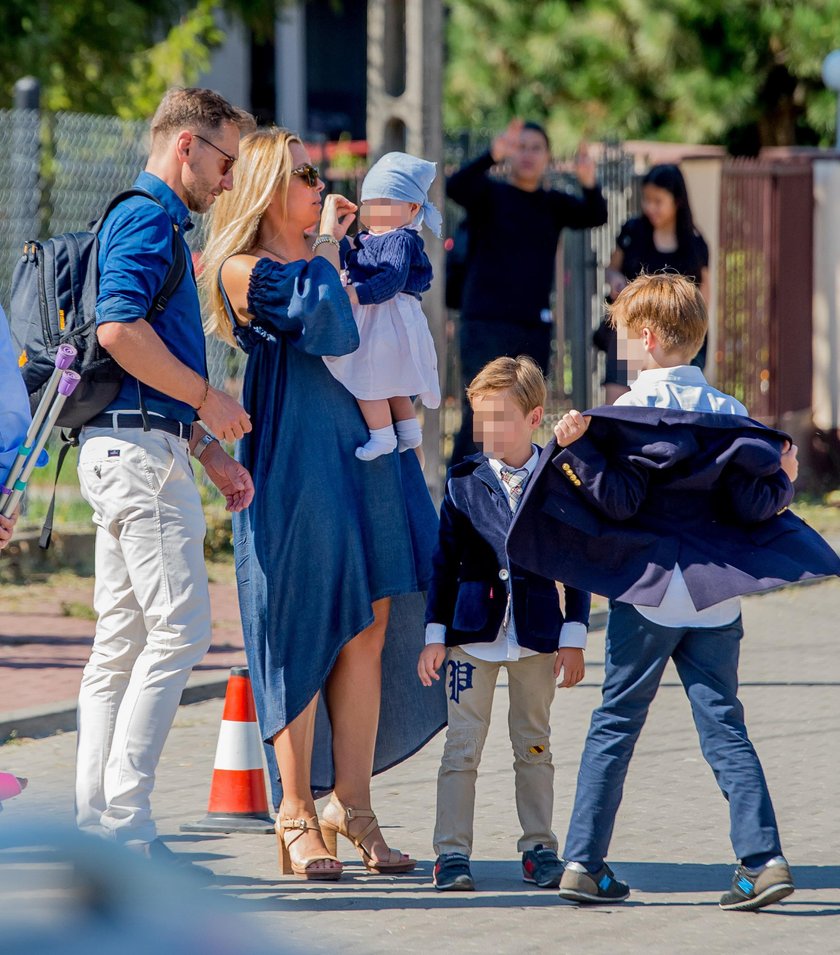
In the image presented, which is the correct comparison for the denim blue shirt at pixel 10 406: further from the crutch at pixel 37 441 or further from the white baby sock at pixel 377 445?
the white baby sock at pixel 377 445

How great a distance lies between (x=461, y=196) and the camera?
9445 mm

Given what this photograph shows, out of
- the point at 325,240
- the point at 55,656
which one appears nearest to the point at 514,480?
the point at 325,240

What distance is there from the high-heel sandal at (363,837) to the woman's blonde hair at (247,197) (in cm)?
143

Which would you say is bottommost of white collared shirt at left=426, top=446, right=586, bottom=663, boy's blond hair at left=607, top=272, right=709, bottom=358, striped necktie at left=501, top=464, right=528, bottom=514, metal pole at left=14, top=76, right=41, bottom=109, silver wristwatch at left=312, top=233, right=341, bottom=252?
white collared shirt at left=426, top=446, right=586, bottom=663

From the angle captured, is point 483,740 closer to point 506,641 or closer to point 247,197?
point 506,641

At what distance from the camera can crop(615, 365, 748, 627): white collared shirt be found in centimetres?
436

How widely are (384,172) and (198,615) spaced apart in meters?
1.40

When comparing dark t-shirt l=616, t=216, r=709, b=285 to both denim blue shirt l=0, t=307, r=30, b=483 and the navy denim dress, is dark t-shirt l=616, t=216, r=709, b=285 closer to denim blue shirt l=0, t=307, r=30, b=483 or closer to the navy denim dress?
the navy denim dress

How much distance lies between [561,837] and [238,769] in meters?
1.03

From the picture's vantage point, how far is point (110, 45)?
16188 mm

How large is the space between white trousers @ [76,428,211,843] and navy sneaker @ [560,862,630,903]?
1.12 meters

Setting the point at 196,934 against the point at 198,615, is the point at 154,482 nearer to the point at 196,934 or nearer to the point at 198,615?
the point at 198,615

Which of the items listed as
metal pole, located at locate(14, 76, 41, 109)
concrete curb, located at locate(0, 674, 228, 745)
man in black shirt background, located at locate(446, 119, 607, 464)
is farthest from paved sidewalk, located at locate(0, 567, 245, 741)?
metal pole, located at locate(14, 76, 41, 109)

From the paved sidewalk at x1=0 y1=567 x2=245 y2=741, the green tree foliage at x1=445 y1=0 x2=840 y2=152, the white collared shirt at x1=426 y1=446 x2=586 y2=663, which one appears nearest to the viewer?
the white collared shirt at x1=426 y1=446 x2=586 y2=663
